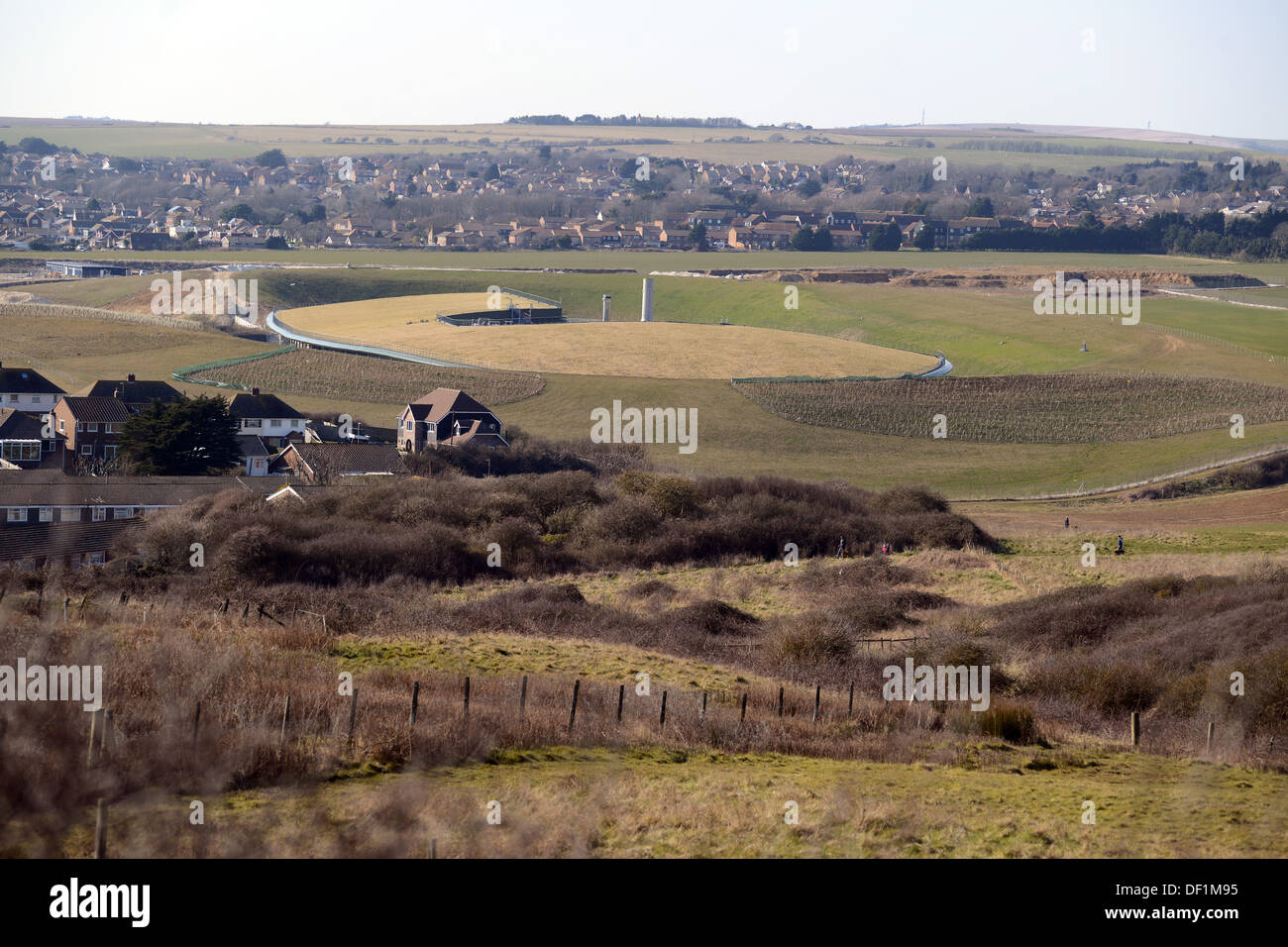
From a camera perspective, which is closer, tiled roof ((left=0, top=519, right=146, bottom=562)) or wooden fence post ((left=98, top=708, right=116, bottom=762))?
wooden fence post ((left=98, top=708, right=116, bottom=762))

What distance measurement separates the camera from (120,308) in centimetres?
→ 10388

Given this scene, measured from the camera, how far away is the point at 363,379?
3007 inches

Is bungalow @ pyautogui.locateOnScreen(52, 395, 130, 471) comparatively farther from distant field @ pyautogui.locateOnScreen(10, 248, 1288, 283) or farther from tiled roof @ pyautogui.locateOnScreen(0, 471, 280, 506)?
distant field @ pyautogui.locateOnScreen(10, 248, 1288, 283)

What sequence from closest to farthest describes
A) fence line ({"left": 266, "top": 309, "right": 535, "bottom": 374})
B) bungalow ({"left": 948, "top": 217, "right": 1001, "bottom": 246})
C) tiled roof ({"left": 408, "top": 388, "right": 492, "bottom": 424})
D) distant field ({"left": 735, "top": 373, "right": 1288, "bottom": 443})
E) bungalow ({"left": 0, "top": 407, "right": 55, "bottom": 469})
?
bungalow ({"left": 0, "top": 407, "right": 55, "bottom": 469}) < tiled roof ({"left": 408, "top": 388, "right": 492, "bottom": 424}) < distant field ({"left": 735, "top": 373, "right": 1288, "bottom": 443}) < fence line ({"left": 266, "top": 309, "right": 535, "bottom": 374}) < bungalow ({"left": 948, "top": 217, "right": 1001, "bottom": 246})

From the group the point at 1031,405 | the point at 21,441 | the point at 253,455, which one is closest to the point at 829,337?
the point at 1031,405

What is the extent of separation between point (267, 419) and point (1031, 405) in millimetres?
A: 43701

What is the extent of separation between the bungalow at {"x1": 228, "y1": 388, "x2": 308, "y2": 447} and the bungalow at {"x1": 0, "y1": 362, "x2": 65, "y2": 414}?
394 inches

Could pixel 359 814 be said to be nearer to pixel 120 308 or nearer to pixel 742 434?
pixel 742 434

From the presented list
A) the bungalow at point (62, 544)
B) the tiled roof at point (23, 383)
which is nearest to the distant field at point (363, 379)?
the tiled roof at point (23, 383)

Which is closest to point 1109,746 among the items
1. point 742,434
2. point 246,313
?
point 742,434

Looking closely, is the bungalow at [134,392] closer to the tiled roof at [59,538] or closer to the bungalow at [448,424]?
the bungalow at [448,424]

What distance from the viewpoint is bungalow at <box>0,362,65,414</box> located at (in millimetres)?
60438

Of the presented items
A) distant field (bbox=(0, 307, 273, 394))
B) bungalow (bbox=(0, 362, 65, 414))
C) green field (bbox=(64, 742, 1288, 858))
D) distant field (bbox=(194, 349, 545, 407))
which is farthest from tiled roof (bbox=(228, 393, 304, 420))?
green field (bbox=(64, 742, 1288, 858))
